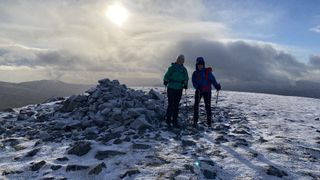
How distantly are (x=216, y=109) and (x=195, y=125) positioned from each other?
6195 millimetres

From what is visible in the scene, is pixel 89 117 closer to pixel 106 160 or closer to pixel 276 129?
pixel 106 160

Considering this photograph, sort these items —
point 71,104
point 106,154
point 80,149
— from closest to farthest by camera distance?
point 106,154 < point 80,149 < point 71,104

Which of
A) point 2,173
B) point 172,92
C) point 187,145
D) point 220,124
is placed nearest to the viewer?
point 2,173

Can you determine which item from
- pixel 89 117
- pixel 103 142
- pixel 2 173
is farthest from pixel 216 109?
pixel 2 173

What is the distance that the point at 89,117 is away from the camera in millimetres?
18703

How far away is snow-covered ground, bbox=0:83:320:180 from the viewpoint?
11.5 m

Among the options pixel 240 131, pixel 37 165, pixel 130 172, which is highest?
pixel 240 131

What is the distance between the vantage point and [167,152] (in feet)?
43.3

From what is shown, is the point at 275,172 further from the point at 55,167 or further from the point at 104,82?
the point at 104,82

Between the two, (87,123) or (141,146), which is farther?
(87,123)

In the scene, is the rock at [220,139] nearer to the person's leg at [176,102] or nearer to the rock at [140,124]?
the person's leg at [176,102]

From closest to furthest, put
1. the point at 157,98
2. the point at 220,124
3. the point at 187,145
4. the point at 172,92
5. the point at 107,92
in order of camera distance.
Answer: the point at 187,145 < the point at 172,92 < the point at 220,124 < the point at 107,92 < the point at 157,98

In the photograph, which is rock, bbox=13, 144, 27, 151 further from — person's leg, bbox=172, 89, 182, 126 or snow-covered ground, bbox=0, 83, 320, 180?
person's leg, bbox=172, 89, 182, 126

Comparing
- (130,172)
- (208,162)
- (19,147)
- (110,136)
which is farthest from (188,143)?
(19,147)
